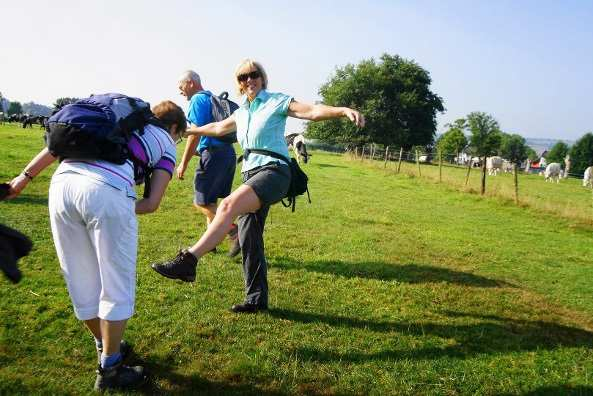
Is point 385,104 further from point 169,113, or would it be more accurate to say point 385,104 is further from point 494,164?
point 169,113

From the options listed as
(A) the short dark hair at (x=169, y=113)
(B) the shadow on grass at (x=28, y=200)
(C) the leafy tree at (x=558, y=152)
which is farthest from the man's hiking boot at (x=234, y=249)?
(C) the leafy tree at (x=558, y=152)

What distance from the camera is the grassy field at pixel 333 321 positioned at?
3.37 meters

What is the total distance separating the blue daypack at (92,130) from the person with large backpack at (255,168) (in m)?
1.09

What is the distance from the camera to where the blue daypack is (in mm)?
2570

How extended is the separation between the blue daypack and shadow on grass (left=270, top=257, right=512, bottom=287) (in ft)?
12.2

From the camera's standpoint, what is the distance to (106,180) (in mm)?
2631

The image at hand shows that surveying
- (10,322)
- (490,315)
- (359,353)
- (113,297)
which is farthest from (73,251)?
(490,315)

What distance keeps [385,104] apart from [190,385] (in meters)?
59.0

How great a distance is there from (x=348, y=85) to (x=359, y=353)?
58959 millimetres

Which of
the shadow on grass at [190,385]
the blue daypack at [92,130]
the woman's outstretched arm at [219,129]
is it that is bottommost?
the shadow on grass at [190,385]

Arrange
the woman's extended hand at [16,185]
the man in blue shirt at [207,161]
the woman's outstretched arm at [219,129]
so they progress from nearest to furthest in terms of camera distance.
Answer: the woman's extended hand at [16,185] → the woman's outstretched arm at [219,129] → the man in blue shirt at [207,161]

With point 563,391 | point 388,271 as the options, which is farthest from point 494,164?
point 563,391

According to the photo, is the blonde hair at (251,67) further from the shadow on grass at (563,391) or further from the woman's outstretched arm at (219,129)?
the shadow on grass at (563,391)

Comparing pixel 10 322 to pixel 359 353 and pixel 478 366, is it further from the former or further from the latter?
pixel 478 366
